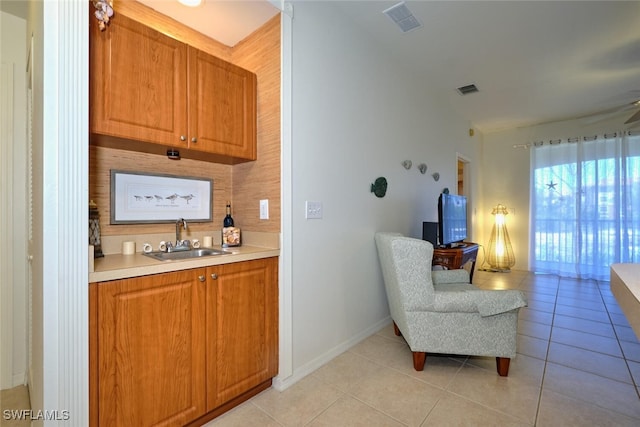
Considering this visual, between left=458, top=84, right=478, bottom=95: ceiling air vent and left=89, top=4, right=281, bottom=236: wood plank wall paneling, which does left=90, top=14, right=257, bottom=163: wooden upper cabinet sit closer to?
left=89, top=4, right=281, bottom=236: wood plank wall paneling

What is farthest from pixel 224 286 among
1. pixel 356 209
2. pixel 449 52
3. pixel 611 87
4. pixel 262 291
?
pixel 611 87

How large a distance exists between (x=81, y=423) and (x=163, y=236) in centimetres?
104

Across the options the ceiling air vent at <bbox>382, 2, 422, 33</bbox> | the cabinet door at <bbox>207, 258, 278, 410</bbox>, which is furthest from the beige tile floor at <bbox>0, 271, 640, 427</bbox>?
the ceiling air vent at <bbox>382, 2, 422, 33</bbox>

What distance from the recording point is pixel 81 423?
1.14 m

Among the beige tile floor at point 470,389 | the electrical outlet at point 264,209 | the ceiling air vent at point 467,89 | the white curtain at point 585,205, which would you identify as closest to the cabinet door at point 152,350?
the beige tile floor at point 470,389

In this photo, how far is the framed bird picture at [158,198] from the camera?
1.73 meters

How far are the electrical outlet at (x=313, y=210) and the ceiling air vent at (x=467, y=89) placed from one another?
293 centimetres

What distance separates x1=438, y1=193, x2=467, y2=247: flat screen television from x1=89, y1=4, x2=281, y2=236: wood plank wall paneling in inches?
81.5

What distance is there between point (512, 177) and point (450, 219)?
3233 millimetres

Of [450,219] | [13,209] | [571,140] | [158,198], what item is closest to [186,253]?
[158,198]

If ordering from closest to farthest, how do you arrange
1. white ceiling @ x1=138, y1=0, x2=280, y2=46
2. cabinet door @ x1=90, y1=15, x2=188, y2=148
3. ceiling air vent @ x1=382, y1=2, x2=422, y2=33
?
cabinet door @ x1=90, y1=15, x2=188, y2=148 < white ceiling @ x1=138, y1=0, x2=280, y2=46 < ceiling air vent @ x1=382, y1=2, x2=422, y2=33

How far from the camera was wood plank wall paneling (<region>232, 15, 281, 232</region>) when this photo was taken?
1897 millimetres

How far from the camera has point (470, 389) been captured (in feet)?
6.01

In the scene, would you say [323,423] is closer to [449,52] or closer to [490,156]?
[449,52]
